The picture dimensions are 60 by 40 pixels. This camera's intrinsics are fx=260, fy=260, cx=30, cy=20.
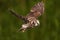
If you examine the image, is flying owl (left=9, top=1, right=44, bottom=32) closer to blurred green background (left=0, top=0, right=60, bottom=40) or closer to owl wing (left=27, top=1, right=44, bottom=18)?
owl wing (left=27, top=1, right=44, bottom=18)

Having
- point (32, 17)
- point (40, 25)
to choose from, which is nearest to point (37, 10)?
point (32, 17)

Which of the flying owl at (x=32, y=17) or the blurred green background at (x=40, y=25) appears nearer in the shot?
the flying owl at (x=32, y=17)

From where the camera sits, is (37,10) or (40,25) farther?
(40,25)

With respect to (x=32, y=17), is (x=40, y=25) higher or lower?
higher

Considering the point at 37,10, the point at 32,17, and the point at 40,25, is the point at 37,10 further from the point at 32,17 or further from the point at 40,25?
the point at 40,25

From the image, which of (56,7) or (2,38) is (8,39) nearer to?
(2,38)

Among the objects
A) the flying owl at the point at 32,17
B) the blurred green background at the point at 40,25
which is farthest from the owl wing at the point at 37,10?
the blurred green background at the point at 40,25

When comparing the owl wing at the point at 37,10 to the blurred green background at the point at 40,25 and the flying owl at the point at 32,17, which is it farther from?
the blurred green background at the point at 40,25

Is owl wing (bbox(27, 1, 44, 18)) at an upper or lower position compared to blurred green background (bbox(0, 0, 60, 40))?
lower

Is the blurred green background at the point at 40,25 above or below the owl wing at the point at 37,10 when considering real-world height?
above

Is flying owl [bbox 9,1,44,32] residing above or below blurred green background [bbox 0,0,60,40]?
below

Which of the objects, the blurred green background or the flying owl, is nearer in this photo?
the flying owl

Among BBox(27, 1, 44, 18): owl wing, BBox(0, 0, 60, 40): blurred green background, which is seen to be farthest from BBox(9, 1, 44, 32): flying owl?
BBox(0, 0, 60, 40): blurred green background
